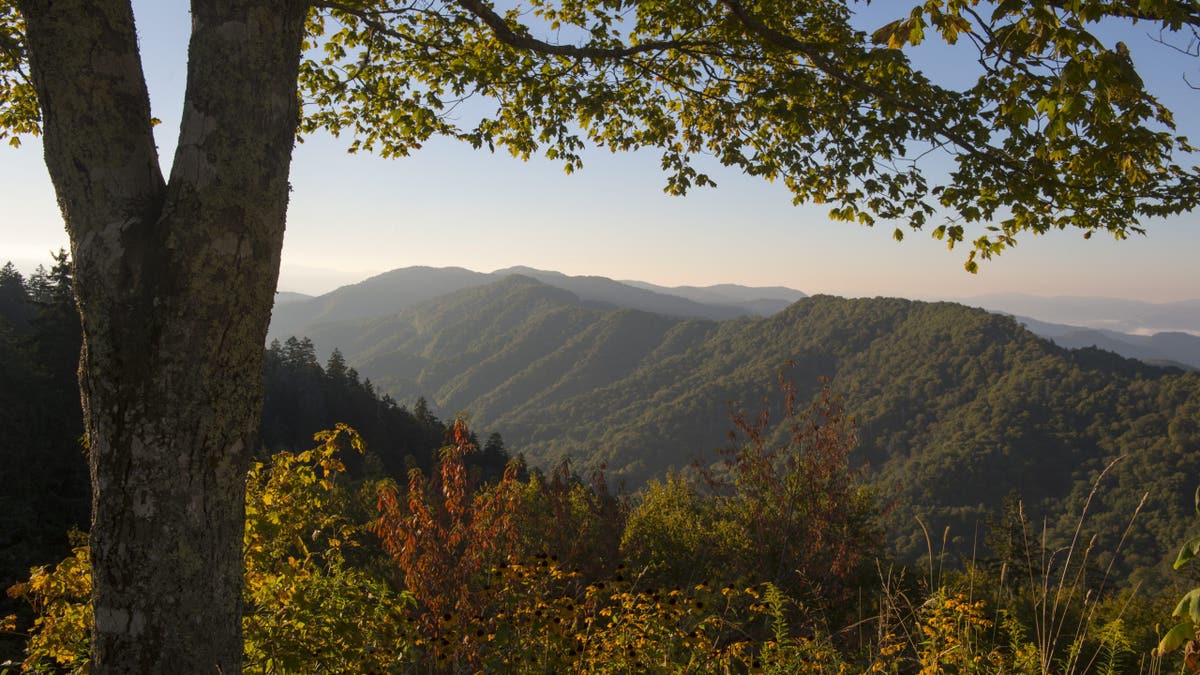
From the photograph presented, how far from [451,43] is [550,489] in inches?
159

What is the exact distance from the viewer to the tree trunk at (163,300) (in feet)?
5.83

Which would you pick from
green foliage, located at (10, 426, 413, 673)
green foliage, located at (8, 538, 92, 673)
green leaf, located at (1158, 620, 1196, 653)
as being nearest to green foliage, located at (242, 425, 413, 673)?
green foliage, located at (10, 426, 413, 673)

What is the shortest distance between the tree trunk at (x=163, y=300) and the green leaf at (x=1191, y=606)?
2269mm

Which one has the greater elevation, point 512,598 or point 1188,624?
point 1188,624

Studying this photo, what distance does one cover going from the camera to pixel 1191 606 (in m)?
1.27

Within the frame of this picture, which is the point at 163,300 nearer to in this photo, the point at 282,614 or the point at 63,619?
the point at 282,614

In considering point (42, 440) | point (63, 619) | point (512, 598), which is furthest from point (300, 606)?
Result: point (42, 440)

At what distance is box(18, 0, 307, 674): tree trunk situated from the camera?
5.83 ft

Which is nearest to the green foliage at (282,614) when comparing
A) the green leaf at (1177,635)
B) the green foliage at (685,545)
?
the green leaf at (1177,635)

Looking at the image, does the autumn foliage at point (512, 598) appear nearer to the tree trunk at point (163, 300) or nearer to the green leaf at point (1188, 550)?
the tree trunk at point (163, 300)

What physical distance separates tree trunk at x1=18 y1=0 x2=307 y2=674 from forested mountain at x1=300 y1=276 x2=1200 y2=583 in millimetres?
39657

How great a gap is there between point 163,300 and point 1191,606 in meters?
2.50

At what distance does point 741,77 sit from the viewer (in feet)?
14.8

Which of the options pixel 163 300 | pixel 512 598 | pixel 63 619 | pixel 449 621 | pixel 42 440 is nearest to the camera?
pixel 163 300
